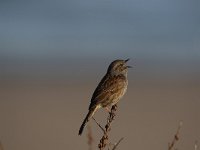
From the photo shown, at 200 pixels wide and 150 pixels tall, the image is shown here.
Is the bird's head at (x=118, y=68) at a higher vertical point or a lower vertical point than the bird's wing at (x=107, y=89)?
higher

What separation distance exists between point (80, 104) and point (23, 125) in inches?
130

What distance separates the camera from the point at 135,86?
22.9 metres

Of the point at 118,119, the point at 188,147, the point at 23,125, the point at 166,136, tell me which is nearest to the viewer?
the point at 188,147

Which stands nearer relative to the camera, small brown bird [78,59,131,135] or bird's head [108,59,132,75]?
small brown bird [78,59,131,135]

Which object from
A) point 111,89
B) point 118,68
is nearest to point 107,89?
point 111,89

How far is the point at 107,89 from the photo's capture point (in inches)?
320

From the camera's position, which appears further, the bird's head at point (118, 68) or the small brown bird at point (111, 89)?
the bird's head at point (118, 68)

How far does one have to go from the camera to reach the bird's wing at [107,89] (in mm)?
7953

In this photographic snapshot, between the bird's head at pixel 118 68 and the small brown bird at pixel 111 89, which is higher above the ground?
the bird's head at pixel 118 68

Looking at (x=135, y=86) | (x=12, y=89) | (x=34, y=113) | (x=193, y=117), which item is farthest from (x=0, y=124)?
(x=135, y=86)

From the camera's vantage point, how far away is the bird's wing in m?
7.95

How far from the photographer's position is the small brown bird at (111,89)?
26.1 ft

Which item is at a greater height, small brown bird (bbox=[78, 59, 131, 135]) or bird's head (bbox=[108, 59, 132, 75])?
bird's head (bbox=[108, 59, 132, 75])

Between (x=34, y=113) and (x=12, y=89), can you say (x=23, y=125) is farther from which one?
(x=12, y=89)
